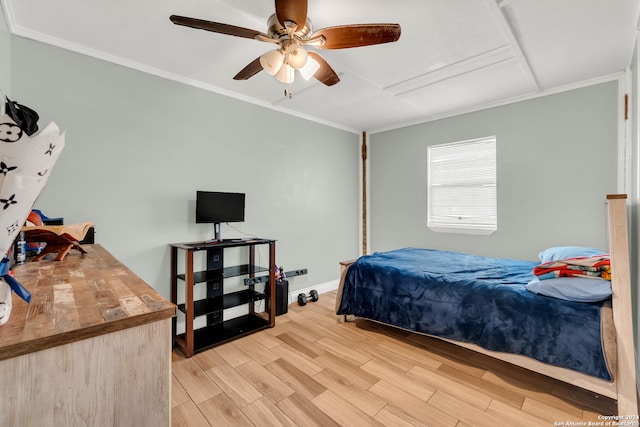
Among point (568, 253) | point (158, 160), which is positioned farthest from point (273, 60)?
point (568, 253)

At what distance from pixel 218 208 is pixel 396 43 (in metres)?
2.12

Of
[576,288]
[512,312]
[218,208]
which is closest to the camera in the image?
[576,288]

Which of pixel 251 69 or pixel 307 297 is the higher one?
pixel 251 69

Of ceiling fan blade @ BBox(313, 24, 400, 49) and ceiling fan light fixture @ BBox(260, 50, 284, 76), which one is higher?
ceiling fan blade @ BBox(313, 24, 400, 49)

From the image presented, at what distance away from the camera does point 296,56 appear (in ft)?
5.98

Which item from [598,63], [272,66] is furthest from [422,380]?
[598,63]

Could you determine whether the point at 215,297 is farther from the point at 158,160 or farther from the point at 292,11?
the point at 292,11

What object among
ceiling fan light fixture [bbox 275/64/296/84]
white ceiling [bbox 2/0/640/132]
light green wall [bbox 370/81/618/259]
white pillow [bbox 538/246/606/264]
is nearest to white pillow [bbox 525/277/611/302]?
white pillow [bbox 538/246/606/264]

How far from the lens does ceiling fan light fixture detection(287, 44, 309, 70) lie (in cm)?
179

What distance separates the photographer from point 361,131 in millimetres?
4758

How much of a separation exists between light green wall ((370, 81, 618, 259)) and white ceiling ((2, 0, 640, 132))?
26cm

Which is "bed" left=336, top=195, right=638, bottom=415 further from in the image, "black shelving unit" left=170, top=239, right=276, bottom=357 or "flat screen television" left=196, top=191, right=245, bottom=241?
"flat screen television" left=196, top=191, right=245, bottom=241

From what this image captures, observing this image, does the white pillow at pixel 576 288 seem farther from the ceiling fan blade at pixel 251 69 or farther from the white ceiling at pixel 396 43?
Result: the ceiling fan blade at pixel 251 69

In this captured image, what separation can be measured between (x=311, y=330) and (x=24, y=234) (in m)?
2.27
